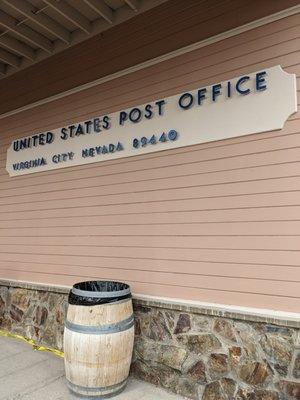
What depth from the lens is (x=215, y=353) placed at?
312cm

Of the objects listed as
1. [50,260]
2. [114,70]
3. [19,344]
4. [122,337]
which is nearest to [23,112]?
[114,70]

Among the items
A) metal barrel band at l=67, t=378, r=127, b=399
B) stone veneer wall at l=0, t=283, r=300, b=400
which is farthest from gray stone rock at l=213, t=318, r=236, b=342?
metal barrel band at l=67, t=378, r=127, b=399

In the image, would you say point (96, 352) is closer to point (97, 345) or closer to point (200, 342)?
point (97, 345)

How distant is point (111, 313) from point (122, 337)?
0.77ft

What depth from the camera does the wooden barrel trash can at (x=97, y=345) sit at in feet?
10.3

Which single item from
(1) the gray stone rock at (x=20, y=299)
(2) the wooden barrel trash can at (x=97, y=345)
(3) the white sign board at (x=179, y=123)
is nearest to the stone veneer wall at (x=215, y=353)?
(2) the wooden barrel trash can at (x=97, y=345)

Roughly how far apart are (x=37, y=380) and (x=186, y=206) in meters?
2.18

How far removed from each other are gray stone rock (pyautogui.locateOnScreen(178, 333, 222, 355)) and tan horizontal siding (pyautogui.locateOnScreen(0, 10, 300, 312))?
1.03ft

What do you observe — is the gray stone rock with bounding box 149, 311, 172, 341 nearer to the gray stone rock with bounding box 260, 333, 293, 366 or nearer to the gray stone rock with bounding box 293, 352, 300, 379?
the gray stone rock with bounding box 260, 333, 293, 366

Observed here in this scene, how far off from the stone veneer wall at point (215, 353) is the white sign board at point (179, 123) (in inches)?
61.4

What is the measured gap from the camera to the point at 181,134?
3.55m

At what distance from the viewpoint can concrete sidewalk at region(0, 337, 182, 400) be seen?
3246 mm

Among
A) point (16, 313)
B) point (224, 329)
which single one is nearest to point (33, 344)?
point (16, 313)

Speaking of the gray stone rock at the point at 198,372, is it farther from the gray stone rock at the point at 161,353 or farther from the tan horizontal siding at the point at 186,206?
the tan horizontal siding at the point at 186,206
